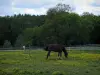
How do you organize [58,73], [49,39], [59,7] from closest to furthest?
1. [58,73]
2. [49,39]
3. [59,7]

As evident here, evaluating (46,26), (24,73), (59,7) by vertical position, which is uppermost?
(59,7)

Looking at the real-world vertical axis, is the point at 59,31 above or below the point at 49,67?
above

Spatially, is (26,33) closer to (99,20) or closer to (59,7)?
(59,7)

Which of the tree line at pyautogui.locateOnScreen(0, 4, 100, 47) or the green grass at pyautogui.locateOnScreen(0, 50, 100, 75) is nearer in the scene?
the green grass at pyautogui.locateOnScreen(0, 50, 100, 75)

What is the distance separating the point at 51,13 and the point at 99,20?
27.7 metres

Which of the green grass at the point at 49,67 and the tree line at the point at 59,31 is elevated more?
the tree line at the point at 59,31

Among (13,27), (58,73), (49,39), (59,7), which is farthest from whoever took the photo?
(13,27)

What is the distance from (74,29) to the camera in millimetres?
102562

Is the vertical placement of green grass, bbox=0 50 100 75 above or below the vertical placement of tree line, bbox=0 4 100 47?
below

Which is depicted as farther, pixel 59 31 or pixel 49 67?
pixel 59 31

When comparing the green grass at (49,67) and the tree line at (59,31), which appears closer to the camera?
the green grass at (49,67)

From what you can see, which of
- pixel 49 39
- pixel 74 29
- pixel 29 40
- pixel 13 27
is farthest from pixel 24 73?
pixel 13 27

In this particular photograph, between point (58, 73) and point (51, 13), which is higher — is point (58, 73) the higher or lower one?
the lower one

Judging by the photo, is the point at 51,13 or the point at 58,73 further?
the point at 51,13
